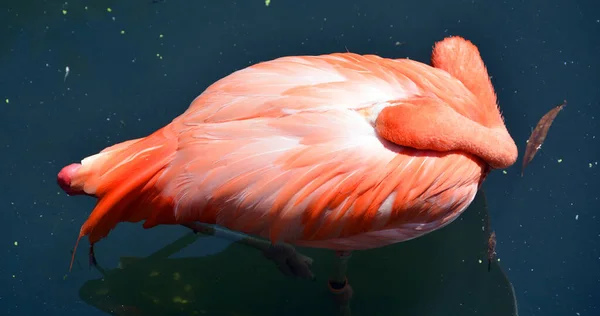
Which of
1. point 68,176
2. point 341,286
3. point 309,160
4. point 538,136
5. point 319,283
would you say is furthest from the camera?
point 538,136

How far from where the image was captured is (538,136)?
125 inches

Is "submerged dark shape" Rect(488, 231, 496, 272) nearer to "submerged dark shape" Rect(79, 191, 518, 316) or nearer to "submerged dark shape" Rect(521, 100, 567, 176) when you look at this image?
"submerged dark shape" Rect(79, 191, 518, 316)

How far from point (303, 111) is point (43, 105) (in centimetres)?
141

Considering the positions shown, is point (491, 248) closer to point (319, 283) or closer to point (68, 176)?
point (319, 283)

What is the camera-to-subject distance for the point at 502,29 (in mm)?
3309

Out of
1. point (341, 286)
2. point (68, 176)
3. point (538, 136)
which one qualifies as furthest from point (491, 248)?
point (68, 176)

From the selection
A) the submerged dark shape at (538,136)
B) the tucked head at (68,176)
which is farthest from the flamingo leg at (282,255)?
the submerged dark shape at (538,136)

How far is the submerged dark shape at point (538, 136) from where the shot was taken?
315cm

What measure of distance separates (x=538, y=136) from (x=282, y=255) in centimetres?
123

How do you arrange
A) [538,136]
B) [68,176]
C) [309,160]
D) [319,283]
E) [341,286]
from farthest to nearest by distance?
[538,136]
[319,283]
[341,286]
[68,176]
[309,160]

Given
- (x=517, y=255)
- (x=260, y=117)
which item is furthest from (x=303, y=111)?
(x=517, y=255)

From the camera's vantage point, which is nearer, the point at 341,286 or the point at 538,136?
the point at 341,286

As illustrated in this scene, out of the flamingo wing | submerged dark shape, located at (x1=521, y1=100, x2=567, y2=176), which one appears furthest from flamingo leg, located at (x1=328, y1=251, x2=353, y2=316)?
submerged dark shape, located at (x1=521, y1=100, x2=567, y2=176)

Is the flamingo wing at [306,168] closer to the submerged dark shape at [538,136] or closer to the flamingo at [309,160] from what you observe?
the flamingo at [309,160]
